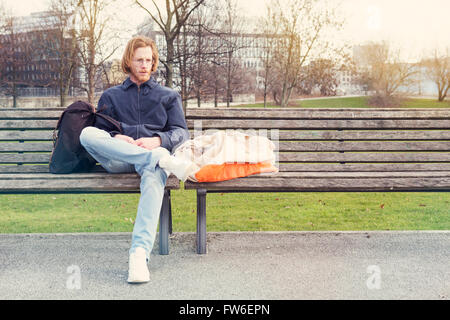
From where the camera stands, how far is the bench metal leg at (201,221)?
11.4 ft

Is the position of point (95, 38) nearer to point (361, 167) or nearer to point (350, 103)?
point (361, 167)

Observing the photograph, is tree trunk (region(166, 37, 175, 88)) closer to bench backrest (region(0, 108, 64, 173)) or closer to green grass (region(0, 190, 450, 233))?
green grass (region(0, 190, 450, 233))

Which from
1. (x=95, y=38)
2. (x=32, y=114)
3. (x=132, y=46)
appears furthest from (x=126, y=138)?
(x=95, y=38)

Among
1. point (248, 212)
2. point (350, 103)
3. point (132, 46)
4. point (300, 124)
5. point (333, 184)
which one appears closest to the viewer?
point (333, 184)

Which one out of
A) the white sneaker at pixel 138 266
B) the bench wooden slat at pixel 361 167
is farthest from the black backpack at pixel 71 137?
the bench wooden slat at pixel 361 167

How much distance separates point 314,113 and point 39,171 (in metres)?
2.35

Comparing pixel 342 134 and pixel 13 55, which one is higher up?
pixel 13 55

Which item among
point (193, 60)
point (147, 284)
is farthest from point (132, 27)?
point (147, 284)

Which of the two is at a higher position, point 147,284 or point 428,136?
point 428,136

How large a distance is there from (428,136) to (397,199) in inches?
87.6

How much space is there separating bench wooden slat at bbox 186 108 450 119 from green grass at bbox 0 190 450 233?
1075 mm

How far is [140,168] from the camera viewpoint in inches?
128

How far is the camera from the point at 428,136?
4277mm

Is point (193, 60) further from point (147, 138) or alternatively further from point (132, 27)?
point (147, 138)
